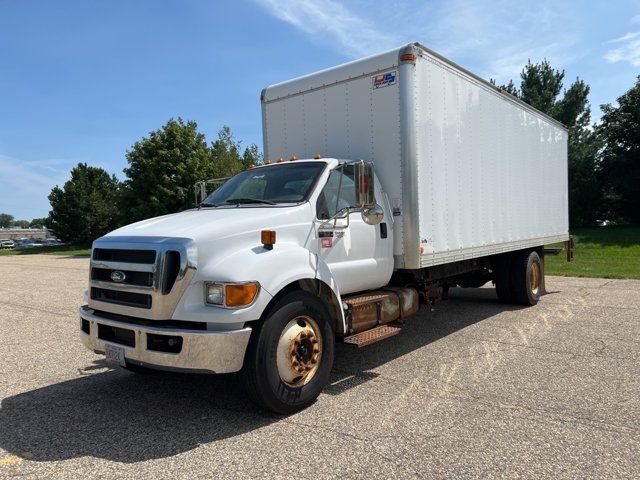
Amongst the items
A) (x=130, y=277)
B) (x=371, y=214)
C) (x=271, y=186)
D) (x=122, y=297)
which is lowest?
(x=122, y=297)

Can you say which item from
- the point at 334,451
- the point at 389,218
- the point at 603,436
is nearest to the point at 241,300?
the point at 334,451

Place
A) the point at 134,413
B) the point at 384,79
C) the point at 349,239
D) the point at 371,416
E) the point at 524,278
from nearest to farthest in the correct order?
the point at 371,416 → the point at 134,413 → the point at 349,239 → the point at 384,79 → the point at 524,278

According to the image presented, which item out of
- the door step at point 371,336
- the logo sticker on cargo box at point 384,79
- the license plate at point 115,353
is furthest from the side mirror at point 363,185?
the license plate at point 115,353

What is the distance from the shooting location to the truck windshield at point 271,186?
5.20 meters

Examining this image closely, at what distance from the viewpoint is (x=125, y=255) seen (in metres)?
4.39

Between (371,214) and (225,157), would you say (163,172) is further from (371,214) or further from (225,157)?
(371,214)

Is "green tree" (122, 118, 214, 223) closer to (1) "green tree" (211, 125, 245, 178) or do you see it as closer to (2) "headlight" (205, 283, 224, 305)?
(1) "green tree" (211, 125, 245, 178)

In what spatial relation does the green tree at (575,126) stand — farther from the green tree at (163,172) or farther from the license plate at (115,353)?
the license plate at (115,353)

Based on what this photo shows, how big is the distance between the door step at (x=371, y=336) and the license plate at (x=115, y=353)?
2.08 meters

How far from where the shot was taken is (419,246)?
5.86 m

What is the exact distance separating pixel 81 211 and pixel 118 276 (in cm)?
5456

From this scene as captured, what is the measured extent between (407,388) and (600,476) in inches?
79.3

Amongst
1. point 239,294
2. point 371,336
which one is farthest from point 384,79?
point 239,294

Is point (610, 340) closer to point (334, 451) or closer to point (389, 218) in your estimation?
point (389, 218)
